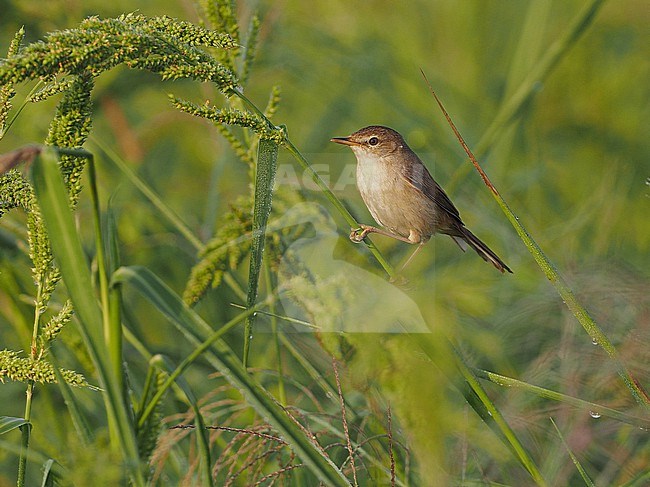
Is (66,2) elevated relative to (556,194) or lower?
elevated

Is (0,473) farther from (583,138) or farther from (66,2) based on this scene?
(583,138)

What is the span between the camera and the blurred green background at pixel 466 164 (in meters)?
2.36

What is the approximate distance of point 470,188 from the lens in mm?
3729

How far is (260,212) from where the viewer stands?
144cm

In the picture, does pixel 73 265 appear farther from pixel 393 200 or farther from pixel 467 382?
pixel 393 200

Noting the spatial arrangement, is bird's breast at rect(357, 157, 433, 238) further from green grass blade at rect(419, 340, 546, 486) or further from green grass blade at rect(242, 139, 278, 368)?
green grass blade at rect(419, 340, 546, 486)

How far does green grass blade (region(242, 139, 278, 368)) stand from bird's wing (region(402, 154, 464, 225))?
129 centimetres

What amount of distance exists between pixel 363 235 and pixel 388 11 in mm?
3514

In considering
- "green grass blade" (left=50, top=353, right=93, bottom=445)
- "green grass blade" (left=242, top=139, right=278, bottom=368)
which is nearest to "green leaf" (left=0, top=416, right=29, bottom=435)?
"green grass blade" (left=50, top=353, right=93, bottom=445)

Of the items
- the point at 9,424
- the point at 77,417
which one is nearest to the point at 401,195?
the point at 77,417

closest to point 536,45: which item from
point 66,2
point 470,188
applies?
point 470,188

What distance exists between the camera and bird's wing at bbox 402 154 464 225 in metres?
2.77

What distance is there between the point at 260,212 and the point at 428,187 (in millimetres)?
1478

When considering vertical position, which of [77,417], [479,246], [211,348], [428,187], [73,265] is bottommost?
[479,246]
